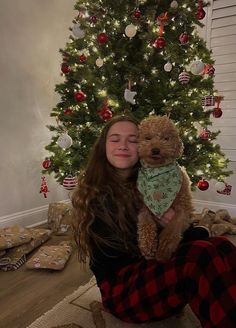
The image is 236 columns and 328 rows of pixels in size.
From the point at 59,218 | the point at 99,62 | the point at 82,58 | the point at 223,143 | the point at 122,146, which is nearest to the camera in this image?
the point at 122,146

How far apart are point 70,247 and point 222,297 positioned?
5.60 ft

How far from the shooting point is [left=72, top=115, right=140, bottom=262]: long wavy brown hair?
1.26 meters

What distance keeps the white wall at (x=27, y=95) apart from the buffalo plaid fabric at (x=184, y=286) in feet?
6.21

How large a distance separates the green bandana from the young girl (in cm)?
7

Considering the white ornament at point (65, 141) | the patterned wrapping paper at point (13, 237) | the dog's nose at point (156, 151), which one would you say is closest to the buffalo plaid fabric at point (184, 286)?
the dog's nose at point (156, 151)

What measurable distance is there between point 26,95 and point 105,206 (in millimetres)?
2093

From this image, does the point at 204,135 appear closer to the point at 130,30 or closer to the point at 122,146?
the point at 130,30

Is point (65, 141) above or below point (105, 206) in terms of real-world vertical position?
above

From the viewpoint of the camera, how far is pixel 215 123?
142 inches

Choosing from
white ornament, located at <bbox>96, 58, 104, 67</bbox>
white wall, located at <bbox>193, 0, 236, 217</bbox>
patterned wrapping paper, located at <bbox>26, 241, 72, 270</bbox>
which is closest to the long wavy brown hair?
patterned wrapping paper, located at <bbox>26, 241, 72, 270</bbox>

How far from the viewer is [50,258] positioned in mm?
2195

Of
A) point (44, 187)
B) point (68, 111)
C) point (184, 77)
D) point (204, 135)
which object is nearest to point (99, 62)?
point (68, 111)

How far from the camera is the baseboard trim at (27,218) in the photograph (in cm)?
282

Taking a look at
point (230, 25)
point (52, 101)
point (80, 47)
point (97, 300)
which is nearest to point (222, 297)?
point (97, 300)
